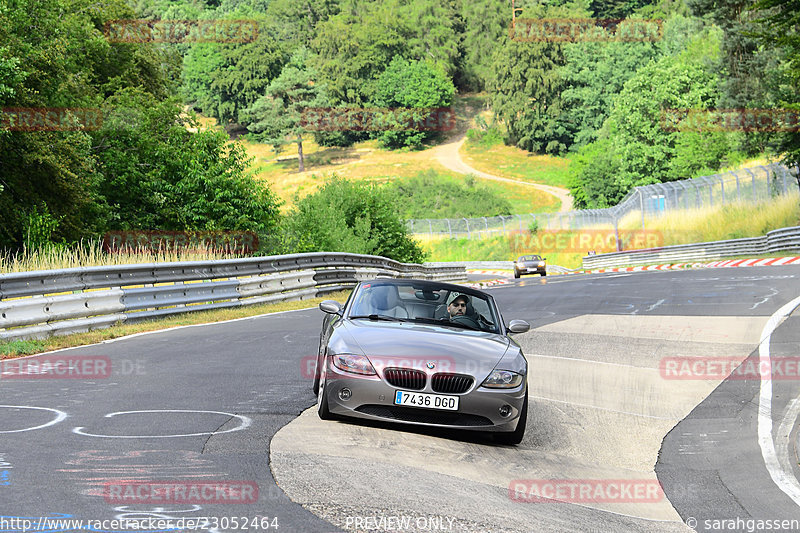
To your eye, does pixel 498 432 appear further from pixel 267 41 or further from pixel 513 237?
pixel 267 41

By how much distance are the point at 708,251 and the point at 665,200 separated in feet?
32.1

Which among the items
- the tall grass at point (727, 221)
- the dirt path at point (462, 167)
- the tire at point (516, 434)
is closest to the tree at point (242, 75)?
the dirt path at point (462, 167)

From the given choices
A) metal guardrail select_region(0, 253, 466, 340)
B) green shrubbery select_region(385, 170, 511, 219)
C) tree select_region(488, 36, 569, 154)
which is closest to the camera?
metal guardrail select_region(0, 253, 466, 340)

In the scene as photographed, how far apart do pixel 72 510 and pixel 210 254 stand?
61.8 feet

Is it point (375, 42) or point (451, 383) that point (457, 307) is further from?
point (375, 42)

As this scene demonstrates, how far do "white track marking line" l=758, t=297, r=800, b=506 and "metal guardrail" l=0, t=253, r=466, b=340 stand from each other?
32.4ft

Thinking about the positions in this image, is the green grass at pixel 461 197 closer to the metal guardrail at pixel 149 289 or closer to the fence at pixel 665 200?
the fence at pixel 665 200

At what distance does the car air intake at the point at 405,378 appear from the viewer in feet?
24.6

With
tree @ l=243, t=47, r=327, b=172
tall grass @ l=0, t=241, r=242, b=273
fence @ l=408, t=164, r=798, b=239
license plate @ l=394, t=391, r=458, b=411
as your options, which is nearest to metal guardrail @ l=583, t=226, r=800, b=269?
fence @ l=408, t=164, r=798, b=239

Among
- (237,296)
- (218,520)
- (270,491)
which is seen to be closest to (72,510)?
(218,520)

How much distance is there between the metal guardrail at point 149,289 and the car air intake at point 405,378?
789 cm

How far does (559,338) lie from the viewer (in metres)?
15.1

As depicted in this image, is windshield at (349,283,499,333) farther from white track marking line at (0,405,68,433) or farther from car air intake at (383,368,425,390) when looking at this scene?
white track marking line at (0,405,68,433)

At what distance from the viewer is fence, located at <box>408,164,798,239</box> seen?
45500 millimetres
